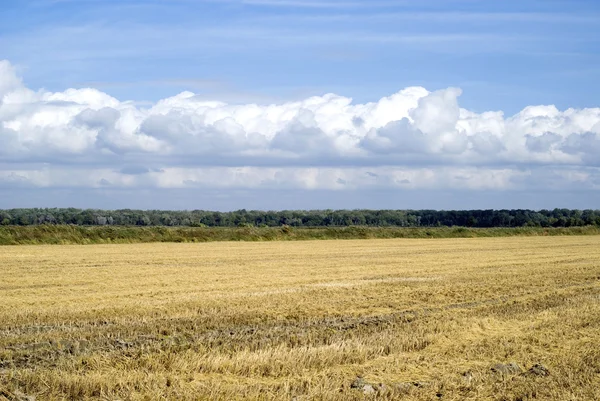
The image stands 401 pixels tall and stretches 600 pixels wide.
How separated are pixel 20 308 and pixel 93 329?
403cm

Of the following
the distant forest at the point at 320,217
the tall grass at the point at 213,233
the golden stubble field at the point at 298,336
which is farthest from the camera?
the distant forest at the point at 320,217

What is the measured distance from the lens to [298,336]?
13.5 meters

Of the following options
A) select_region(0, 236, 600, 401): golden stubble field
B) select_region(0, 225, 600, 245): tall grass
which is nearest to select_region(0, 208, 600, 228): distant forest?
select_region(0, 225, 600, 245): tall grass

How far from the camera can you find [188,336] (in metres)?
13.7

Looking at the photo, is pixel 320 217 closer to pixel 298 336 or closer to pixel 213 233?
pixel 213 233

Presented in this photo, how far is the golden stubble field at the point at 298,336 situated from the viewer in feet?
31.6

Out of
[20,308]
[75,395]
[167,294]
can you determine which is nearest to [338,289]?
[167,294]

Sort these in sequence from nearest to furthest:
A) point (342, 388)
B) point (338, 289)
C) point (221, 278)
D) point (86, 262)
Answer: point (342, 388)
point (338, 289)
point (221, 278)
point (86, 262)

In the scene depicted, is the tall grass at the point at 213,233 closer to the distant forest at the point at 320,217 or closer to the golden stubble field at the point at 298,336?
the golden stubble field at the point at 298,336

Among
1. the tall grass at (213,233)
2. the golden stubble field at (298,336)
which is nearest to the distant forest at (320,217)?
the tall grass at (213,233)

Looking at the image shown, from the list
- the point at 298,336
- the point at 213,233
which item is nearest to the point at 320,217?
the point at 213,233

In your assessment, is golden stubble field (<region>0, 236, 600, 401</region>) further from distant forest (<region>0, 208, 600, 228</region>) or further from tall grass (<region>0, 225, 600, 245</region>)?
distant forest (<region>0, 208, 600, 228</region>)

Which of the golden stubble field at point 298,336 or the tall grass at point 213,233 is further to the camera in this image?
the tall grass at point 213,233

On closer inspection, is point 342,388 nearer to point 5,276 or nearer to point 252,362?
point 252,362
